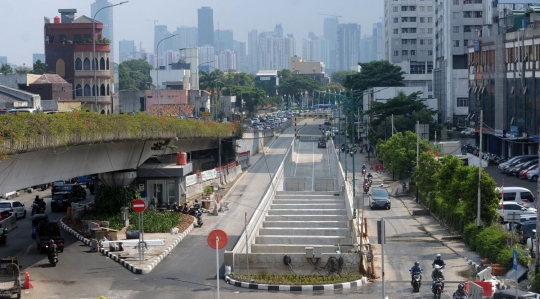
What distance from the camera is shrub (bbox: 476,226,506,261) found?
27.2 m

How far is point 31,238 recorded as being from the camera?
3528 centimetres

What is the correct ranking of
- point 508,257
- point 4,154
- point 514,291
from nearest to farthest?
1. point 514,291
2. point 4,154
3. point 508,257

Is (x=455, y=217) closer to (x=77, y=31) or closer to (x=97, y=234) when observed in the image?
(x=97, y=234)

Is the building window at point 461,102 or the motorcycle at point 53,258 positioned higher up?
the building window at point 461,102

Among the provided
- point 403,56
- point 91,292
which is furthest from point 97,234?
point 403,56

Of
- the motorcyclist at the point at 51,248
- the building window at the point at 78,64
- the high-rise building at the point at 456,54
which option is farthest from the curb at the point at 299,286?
the high-rise building at the point at 456,54

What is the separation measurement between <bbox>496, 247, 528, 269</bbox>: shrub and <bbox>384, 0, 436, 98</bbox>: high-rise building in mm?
111184

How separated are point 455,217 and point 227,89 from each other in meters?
114

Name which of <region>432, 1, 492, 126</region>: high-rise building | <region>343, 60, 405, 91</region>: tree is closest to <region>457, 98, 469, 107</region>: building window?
<region>432, 1, 492, 126</region>: high-rise building

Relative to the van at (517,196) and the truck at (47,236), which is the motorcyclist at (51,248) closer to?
the truck at (47,236)

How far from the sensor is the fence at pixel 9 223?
37.3 meters

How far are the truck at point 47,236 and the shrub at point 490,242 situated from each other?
47.6 feet

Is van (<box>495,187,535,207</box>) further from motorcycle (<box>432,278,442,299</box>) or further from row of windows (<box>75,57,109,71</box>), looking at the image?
row of windows (<box>75,57,109,71</box>)

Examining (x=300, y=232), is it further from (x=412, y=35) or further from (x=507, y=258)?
(x=412, y=35)
